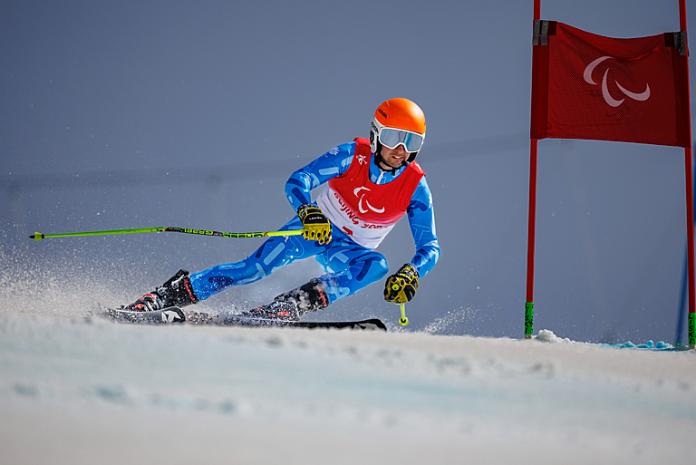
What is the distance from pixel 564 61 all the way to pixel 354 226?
4.65 ft

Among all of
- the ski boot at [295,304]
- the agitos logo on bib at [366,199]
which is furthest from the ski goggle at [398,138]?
the ski boot at [295,304]

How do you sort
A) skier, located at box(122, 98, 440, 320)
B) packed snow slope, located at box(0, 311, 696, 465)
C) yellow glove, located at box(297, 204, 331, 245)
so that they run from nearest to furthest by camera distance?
packed snow slope, located at box(0, 311, 696, 465) → yellow glove, located at box(297, 204, 331, 245) → skier, located at box(122, 98, 440, 320)

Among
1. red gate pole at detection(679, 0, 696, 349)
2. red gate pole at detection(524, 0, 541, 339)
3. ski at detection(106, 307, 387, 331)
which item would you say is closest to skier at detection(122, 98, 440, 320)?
ski at detection(106, 307, 387, 331)

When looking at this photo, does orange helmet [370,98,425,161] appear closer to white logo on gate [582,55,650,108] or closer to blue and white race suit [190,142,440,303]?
blue and white race suit [190,142,440,303]

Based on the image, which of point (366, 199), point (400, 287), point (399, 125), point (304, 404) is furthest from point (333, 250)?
point (304, 404)

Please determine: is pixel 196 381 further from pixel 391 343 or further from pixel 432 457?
pixel 391 343

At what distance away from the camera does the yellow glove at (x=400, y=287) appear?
343 cm

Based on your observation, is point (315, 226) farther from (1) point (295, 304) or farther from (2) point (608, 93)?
(2) point (608, 93)

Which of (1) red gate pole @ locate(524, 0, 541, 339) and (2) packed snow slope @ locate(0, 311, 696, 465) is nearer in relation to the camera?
(2) packed snow slope @ locate(0, 311, 696, 465)

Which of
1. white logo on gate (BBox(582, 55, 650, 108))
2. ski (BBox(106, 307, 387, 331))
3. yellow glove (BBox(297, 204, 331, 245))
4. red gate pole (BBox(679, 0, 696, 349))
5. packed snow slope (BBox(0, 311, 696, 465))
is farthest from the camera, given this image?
white logo on gate (BBox(582, 55, 650, 108))

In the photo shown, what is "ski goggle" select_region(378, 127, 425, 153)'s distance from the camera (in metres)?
3.73

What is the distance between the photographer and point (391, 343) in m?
2.26

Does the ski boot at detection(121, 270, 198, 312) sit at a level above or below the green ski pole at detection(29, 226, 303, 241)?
below

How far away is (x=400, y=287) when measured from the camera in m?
3.44
